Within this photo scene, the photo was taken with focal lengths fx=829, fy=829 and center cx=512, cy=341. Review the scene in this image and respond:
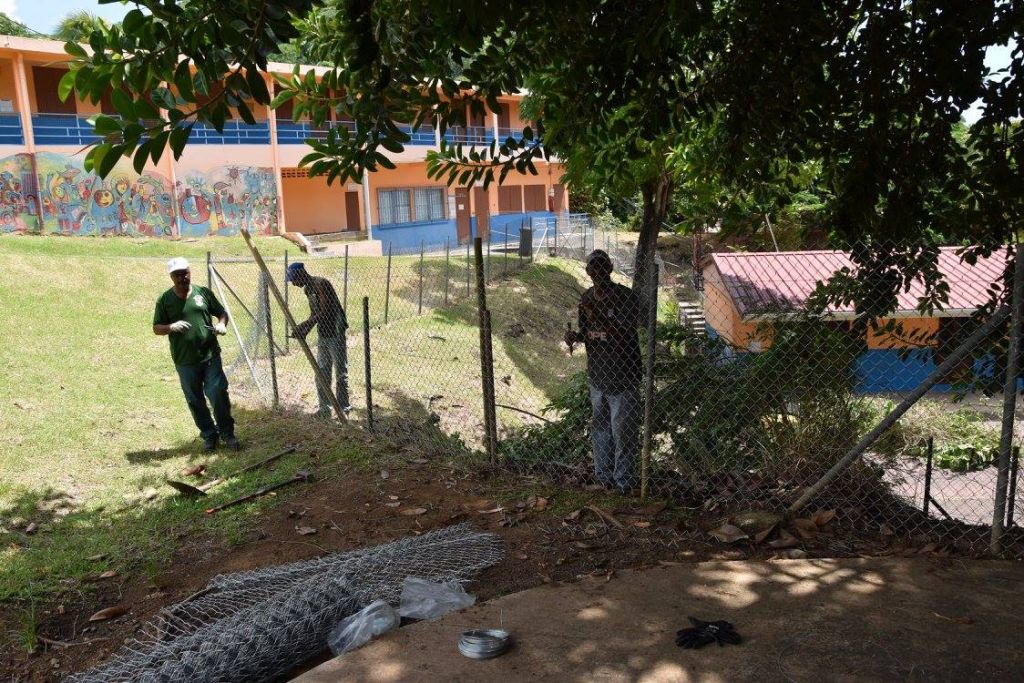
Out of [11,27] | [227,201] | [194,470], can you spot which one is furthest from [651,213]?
[11,27]

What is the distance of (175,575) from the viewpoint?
5.25 m

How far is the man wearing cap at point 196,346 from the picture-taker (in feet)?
25.9

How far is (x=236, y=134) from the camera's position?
93.5 ft

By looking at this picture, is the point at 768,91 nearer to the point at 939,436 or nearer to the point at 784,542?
the point at 784,542

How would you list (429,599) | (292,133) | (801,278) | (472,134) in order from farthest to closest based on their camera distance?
1. (472,134)
2. (292,133)
3. (801,278)
4. (429,599)

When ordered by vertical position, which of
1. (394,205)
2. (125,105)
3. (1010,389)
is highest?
(394,205)

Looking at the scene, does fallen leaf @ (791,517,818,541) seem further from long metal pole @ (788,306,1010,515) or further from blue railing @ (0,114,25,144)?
blue railing @ (0,114,25,144)

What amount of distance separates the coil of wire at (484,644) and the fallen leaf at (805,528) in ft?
6.90

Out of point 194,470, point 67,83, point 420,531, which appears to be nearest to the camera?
point 67,83

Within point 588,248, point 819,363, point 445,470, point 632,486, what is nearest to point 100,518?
point 445,470

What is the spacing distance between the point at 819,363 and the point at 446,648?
9.79 feet

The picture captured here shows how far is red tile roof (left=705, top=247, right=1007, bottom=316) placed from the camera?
19.4 ft

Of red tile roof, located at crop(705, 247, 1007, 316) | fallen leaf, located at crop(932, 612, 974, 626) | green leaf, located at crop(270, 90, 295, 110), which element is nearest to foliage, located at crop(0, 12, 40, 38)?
red tile roof, located at crop(705, 247, 1007, 316)

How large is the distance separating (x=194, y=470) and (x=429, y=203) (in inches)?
1152
